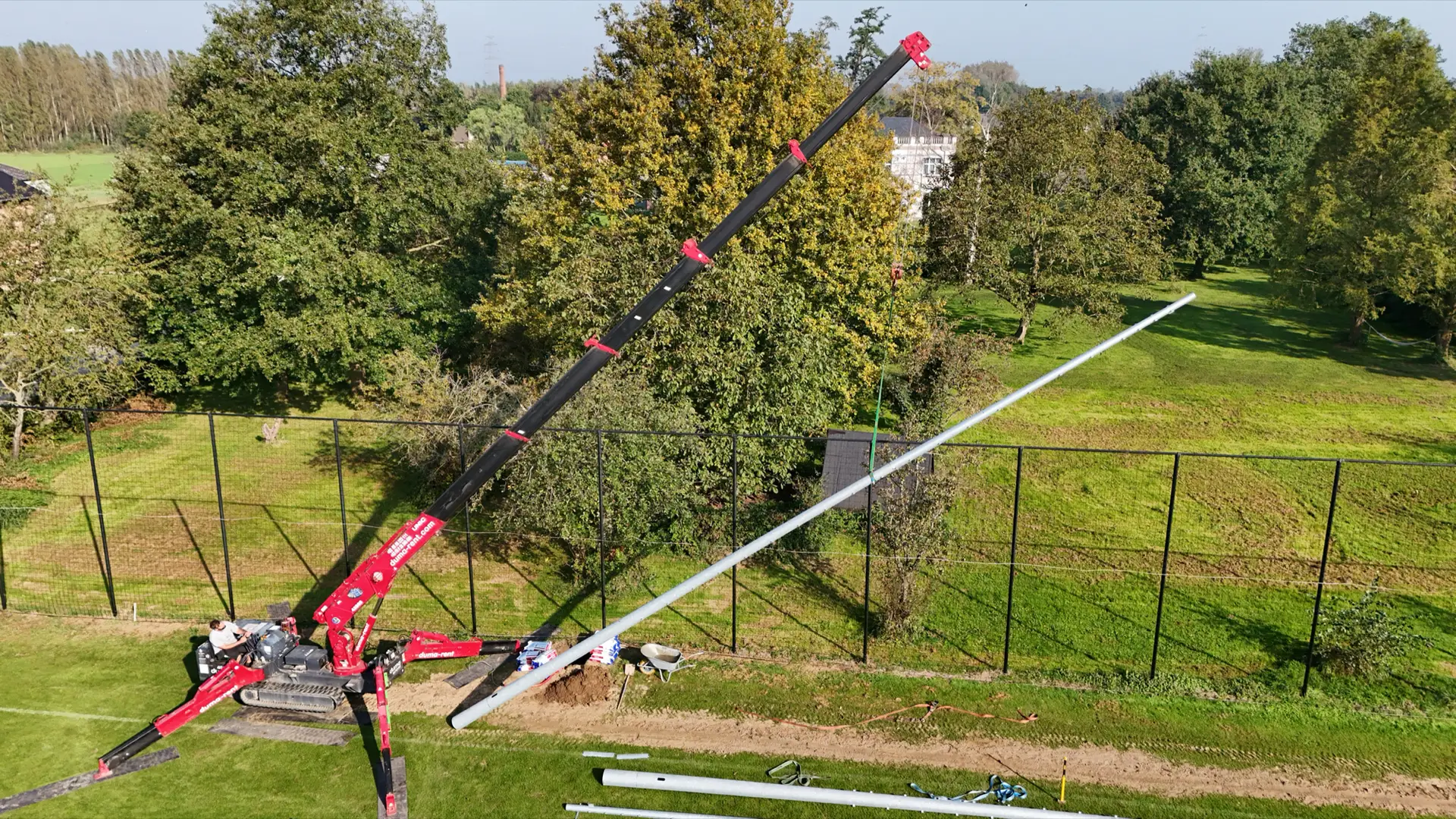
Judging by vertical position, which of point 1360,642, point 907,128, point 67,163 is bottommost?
point 1360,642

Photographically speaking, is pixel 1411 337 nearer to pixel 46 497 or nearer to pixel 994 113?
pixel 994 113

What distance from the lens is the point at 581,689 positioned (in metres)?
13.8

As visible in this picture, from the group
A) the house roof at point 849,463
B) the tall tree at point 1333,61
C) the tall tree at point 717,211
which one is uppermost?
the tall tree at point 1333,61

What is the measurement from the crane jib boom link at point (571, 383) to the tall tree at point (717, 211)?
694 centimetres

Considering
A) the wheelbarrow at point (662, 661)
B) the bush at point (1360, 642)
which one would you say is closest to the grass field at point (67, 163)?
the wheelbarrow at point (662, 661)

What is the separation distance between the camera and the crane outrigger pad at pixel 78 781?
11.4m

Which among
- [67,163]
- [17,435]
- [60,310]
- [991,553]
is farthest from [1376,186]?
[67,163]

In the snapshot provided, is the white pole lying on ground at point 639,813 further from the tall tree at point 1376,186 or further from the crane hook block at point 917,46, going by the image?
the tall tree at point 1376,186

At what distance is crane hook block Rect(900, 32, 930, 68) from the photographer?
954 centimetres

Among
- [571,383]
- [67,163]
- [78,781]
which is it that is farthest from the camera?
[67,163]

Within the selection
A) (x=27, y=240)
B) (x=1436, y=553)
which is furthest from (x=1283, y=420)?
(x=27, y=240)

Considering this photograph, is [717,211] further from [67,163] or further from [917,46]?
[67,163]

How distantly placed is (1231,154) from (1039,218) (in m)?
22.1

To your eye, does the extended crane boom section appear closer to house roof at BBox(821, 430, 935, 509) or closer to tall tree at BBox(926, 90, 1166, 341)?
house roof at BBox(821, 430, 935, 509)
